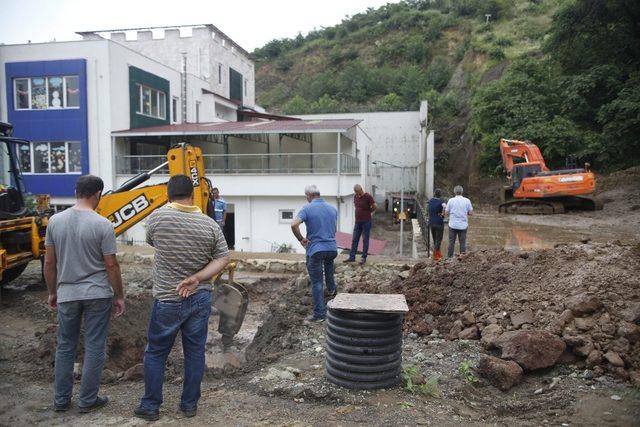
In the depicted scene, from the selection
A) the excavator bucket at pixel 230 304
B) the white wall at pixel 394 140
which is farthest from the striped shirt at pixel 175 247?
the white wall at pixel 394 140

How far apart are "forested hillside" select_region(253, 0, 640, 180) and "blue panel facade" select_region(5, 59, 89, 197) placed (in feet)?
66.9

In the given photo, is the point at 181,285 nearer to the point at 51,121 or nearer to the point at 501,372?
the point at 501,372

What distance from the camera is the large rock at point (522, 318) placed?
558cm

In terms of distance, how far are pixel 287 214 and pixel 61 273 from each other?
1773 centimetres

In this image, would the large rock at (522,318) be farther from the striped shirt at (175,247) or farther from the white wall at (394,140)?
the white wall at (394,140)

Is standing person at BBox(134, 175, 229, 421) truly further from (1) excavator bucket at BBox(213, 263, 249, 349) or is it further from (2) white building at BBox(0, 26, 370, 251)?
(2) white building at BBox(0, 26, 370, 251)

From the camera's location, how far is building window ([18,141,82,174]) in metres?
21.8

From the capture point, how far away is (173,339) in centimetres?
381

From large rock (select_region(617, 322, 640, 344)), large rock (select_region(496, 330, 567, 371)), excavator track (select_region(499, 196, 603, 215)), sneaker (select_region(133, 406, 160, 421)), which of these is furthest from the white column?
sneaker (select_region(133, 406, 160, 421))

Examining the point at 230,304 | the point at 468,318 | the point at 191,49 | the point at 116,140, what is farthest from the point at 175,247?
the point at 191,49

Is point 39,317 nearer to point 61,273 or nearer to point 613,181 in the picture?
point 61,273

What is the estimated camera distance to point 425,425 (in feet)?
12.3

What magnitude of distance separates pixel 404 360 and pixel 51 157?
2113 centimetres

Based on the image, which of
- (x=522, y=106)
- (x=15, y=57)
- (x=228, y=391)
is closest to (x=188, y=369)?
(x=228, y=391)
